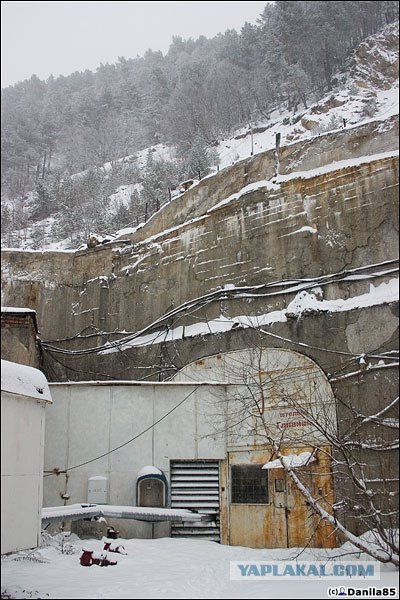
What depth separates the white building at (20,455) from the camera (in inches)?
231

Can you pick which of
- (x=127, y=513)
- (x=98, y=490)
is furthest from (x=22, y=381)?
(x=98, y=490)

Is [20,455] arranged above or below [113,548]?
above

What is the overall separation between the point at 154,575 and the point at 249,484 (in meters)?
4.51

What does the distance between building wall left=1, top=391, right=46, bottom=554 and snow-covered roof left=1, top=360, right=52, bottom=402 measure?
0.07m


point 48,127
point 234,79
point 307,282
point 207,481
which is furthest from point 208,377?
point 234,79

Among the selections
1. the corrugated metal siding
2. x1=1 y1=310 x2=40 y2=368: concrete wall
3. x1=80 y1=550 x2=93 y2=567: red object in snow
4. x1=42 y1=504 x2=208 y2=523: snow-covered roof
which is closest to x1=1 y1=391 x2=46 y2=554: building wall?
x1=80 y1=550 x2=93 y2=567: red object in snow

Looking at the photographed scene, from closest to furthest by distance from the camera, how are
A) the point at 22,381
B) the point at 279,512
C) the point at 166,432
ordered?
the point at 22,381 < the point at 279,512 < the point at 166,432

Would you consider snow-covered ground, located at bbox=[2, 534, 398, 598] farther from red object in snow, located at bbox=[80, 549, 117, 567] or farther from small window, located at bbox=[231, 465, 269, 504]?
small window, located at bbox=[231, 465, 269, 504]

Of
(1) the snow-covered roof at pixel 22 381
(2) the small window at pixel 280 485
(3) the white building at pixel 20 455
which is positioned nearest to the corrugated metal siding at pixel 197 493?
(2) the small window at pixel 280 485

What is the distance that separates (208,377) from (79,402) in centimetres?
313

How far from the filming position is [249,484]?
11.6 m

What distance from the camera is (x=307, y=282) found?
1230 cm

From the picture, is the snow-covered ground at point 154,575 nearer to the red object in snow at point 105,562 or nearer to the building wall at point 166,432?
the red object in snow at point 105,562

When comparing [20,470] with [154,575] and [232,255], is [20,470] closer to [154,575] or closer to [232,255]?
[154,575]
